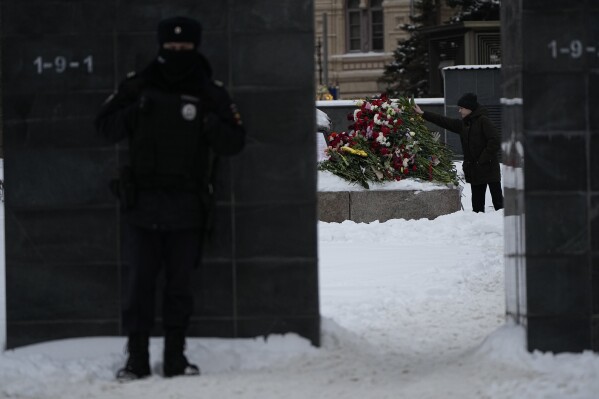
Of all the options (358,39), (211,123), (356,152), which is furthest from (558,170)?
(358,39)

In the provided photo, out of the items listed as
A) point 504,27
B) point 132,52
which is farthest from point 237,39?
point 504,27

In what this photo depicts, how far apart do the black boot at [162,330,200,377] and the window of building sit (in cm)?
5683

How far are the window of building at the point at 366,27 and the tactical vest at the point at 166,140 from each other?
56.9 m

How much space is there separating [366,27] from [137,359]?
5779 centimetres

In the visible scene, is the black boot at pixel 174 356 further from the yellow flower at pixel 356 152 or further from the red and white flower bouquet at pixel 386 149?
the yellow flower at pixel 356 152

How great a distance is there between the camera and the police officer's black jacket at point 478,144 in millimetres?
14078

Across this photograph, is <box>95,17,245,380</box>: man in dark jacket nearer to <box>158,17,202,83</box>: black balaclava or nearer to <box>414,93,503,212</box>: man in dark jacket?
<box>158,17,202,83</box>: black balaclava

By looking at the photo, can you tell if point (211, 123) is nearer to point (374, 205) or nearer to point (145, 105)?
point (145, 105)

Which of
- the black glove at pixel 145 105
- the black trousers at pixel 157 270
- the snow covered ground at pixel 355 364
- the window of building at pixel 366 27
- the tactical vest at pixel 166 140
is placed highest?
the window of building at pixel 366 27

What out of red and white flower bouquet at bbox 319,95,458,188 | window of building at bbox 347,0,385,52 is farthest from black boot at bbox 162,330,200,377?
window of building at bbox 347,0,385,52

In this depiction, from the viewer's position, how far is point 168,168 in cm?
634

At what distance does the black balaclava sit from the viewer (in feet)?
20.7

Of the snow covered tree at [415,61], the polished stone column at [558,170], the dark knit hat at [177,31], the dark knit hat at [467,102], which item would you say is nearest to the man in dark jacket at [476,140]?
the dark knit hat at [467,102]

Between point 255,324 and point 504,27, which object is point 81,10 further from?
point 504,27
